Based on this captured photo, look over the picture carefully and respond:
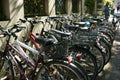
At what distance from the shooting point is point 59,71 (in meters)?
4.31

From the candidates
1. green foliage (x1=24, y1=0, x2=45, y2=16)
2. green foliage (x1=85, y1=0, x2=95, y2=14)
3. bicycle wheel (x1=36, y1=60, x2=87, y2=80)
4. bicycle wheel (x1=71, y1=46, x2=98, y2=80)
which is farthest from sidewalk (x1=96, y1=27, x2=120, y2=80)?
green foliage (x1=85, y1=0, x2=95, y2=14)

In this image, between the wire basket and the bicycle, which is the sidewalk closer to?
the wire basket

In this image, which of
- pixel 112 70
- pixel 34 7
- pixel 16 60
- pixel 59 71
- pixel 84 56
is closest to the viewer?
pixel 59 71

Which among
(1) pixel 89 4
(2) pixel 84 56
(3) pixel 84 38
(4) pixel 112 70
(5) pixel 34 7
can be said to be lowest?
(4) pixel 112 70

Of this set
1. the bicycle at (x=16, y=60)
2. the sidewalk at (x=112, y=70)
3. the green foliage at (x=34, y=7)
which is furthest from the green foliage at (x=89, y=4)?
the bicycle at (x=16, y=60)

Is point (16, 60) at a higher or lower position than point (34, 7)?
lower

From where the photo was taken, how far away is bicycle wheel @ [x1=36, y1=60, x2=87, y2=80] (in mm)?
4191

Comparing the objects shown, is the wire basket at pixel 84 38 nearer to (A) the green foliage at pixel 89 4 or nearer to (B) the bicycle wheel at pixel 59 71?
(B) the bicycle wheel at pixel 59 71

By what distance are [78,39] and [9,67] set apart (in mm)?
1631

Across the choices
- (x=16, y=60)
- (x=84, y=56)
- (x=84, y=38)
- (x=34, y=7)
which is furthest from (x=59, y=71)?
Result: (x=34, y=7)

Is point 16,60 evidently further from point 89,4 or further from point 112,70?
point 89,4

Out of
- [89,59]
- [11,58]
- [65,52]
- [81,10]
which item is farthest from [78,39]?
[81,10]

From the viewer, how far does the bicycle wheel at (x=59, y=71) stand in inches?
165

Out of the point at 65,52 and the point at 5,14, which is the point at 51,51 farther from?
the point at 5,14
